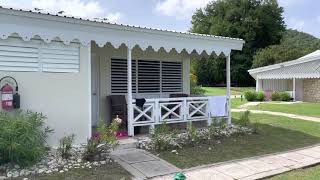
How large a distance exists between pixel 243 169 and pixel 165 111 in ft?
13.8

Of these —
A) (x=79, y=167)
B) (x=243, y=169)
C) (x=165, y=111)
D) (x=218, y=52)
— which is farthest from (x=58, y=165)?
(x=218, y=52)

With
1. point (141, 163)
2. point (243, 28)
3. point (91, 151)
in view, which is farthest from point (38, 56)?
point (243, 28)

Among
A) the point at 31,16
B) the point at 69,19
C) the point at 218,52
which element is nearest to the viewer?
the point at 31,16

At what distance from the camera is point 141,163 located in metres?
8.09

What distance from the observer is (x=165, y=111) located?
38.8 feet

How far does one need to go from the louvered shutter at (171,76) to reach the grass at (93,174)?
625 cm

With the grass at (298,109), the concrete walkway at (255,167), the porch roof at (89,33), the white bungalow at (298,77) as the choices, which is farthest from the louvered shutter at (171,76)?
the white bungalow at (298,77)

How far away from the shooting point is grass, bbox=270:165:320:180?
7.52m

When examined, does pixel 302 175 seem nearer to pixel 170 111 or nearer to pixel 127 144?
pixel 127 144

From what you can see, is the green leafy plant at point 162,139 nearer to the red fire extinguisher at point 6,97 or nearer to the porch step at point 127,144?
the porch step at point 127,144

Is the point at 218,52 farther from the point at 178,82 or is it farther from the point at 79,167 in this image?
the point at 79,167

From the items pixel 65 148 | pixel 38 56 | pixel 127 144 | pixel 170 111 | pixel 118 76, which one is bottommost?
pixel 127 144

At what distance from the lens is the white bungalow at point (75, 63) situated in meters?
8.09

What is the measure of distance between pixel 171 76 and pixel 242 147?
15.1 feet
